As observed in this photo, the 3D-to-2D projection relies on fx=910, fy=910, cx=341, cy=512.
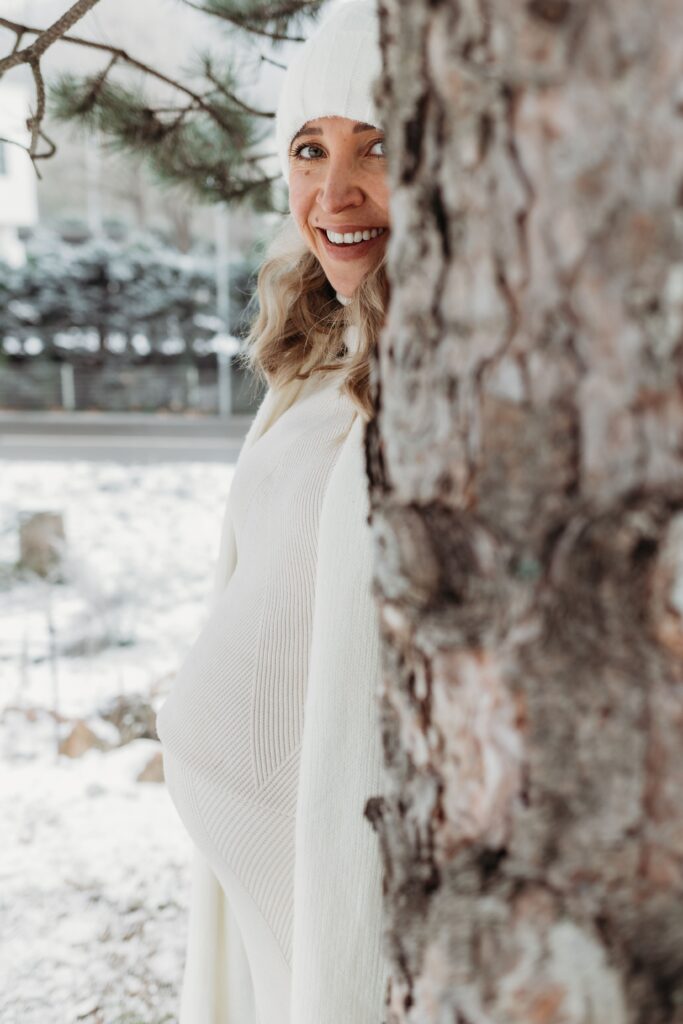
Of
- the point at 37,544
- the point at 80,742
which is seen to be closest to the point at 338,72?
the point at 80,742

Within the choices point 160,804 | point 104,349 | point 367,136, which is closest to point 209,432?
point 104,349

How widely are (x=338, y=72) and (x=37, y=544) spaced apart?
5344 mm

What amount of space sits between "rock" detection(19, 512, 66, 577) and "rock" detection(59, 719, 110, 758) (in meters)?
2.43

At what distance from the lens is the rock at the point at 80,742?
410 cm

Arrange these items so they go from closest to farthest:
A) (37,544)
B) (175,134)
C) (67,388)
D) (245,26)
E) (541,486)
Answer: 1. (541,486)
2. (245,26)
3. (175,134)
4. (37,544)
5. (67,388)

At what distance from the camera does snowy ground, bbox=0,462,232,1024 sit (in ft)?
9.27

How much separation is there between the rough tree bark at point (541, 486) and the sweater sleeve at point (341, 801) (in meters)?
0.59

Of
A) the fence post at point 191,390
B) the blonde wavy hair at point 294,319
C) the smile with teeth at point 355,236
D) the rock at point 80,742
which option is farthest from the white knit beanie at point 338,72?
the fence post at point 191,390

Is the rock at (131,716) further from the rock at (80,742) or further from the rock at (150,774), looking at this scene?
the rock at (150,774)

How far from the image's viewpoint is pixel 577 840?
1.96ft

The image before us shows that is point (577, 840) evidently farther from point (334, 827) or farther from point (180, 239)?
point (180, 239)

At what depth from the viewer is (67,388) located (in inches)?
582

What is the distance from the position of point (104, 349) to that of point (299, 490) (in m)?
14.8

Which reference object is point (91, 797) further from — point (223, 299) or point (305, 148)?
point (223, 299)
